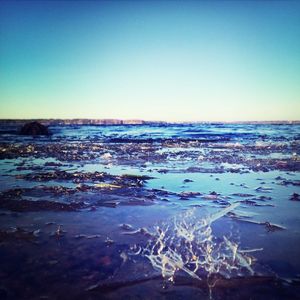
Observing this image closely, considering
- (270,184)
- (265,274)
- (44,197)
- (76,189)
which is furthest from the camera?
(270,184)

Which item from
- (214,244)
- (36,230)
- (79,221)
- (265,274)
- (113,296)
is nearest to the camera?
(113,296)

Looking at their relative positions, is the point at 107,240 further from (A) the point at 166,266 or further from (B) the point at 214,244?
(B) the point at 214,244

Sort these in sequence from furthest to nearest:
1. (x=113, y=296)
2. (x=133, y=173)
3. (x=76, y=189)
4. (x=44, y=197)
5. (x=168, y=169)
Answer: (x=168, y=169)
(x=133, y=173)
(x=76, y=189)
(x=44, y=197)
(x=113, y=296)

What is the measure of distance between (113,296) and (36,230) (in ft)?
6.48

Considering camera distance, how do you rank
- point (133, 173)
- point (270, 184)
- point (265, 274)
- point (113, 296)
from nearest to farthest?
1. point (113, 296)
2. point (265, 274)
3. point (270, 184)
4. point (133, 173)

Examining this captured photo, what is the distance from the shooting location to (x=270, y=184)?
734cm

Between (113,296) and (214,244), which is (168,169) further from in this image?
(113,296)

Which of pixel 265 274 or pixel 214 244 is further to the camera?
pixel 214 244

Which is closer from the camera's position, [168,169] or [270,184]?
[270,184]

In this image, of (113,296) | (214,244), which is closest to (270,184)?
(214,244)

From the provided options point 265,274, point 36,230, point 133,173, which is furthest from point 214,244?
point 133,173

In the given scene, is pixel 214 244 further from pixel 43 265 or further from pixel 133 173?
pixel 133 173

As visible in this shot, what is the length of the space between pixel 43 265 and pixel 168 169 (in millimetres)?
6599

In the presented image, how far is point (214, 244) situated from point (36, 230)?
2400mm
